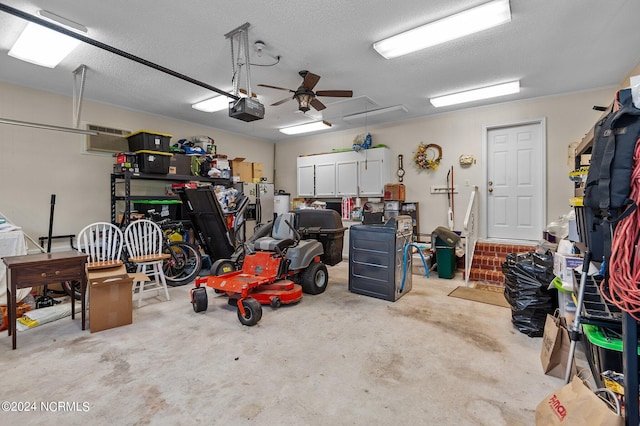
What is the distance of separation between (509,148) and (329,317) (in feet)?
15.1

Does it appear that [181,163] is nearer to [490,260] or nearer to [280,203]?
[280,203]

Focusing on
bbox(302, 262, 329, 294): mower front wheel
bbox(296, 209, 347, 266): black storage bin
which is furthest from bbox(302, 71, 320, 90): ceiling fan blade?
bbox(302, 262, 329, 294): mower front wheel

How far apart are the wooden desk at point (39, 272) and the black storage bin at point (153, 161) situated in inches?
85.3

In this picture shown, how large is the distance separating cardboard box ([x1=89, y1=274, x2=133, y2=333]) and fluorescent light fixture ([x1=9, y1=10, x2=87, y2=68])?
2542 millimetres

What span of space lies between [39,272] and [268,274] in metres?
2.17

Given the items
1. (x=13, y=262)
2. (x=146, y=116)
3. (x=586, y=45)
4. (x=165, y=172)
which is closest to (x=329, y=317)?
(x=13, y=262)

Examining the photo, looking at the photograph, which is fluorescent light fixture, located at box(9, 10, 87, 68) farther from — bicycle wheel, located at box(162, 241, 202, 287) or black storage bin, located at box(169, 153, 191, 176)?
bicycle wheel, located at box(162, 241, 202, 287)

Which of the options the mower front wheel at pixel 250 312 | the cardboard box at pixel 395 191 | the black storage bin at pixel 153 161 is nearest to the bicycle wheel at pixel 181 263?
the black storage bin at pixel 153 161

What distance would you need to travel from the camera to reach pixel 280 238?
168 inches

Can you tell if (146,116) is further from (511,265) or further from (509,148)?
(509,148)

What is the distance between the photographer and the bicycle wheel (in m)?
4.64

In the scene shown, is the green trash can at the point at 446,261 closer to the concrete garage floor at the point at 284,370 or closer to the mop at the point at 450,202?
the mop at the point at 450,202

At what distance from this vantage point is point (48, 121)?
15.1ft

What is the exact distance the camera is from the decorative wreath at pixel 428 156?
607 centimetres
